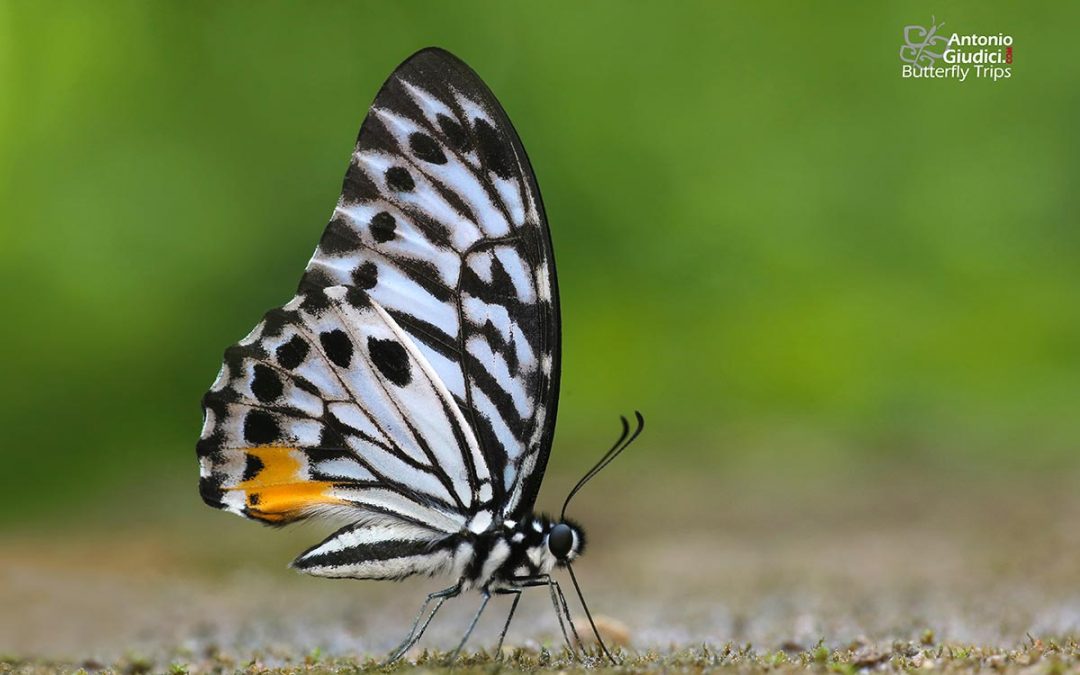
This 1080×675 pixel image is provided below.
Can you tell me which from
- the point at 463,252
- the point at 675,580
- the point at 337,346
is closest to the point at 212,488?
the point at 337,346

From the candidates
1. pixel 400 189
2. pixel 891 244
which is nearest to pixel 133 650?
pixel 400 189

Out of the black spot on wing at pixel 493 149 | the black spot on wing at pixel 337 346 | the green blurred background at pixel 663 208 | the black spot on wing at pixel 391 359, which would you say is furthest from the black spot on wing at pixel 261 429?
the green blurred background at pixel 663 208

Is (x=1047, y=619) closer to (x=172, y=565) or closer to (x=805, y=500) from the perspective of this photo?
(x=805, y=500)

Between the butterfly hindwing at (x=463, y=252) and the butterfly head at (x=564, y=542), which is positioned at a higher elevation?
the butterfly hindwing at (x=463, y=252)

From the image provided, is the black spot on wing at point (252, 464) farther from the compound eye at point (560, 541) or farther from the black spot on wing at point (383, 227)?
the compound eye at point (560, 541)

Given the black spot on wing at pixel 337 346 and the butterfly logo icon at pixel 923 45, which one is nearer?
the black spot on wing at pixel 337 346

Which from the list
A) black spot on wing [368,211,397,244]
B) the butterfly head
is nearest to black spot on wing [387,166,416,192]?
black spot on wing [368,211,397,244]

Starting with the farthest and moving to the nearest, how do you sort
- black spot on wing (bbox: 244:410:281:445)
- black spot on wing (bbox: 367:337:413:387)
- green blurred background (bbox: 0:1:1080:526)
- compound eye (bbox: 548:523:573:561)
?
1. green blurred background (bbox: 0:1:1080:526)
2. black spot on wing (bbox: 244:410:281:445)
3. black spot on wing (bbox: 367:337:413:387)
4. compound eye (bbox: 548:523:573:561)

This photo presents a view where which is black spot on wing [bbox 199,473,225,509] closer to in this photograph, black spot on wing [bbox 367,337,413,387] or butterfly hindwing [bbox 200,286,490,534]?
butterfly hindwing [bbox 200,286,490,534]
